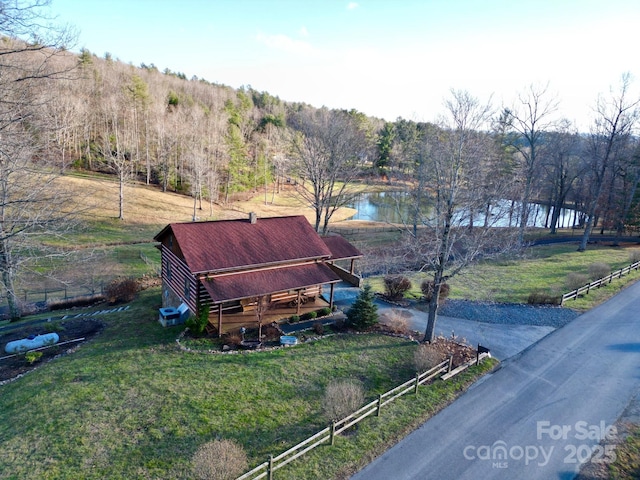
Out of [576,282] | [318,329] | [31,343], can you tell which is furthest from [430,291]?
[31,343]

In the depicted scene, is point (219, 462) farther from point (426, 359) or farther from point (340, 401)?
point (426, 359)

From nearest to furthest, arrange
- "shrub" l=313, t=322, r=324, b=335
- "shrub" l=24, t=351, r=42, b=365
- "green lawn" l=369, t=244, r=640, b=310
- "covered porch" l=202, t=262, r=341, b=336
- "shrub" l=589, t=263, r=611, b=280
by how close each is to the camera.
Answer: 1. "shrub" l=24, t=351, r=42, b=365
2. "covered porch" l=202, t=262, r=341, b=336
3. "shrub" l=313, t=322, r=324, b=335
4. "green lawn" l=369, t=244, r=640, b=310
5. "shrub" l=589, t=263, r=611, b=280

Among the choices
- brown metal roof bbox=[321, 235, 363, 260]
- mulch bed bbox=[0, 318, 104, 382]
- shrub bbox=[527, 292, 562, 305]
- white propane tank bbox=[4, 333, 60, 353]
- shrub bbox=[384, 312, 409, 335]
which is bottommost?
mulch bed bbox=[0, 318, 104, 382]

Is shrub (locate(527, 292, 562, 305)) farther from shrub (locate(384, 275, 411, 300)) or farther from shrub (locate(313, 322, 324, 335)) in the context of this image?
shrub (locate(313, 322, 324, 335))

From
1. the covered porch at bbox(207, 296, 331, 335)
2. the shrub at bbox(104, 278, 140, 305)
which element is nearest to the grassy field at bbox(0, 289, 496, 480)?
the covered porch at bbox(207, 296, 331, 335)

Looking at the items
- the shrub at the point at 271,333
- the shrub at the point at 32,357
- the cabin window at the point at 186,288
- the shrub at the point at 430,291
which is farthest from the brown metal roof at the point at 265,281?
the shrub at the point at 32,357

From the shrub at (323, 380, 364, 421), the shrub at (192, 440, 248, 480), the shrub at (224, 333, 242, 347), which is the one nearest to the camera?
the shrub at (192, 440, 248, 480)

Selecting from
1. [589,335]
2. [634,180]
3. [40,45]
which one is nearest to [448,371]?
[589,335]
